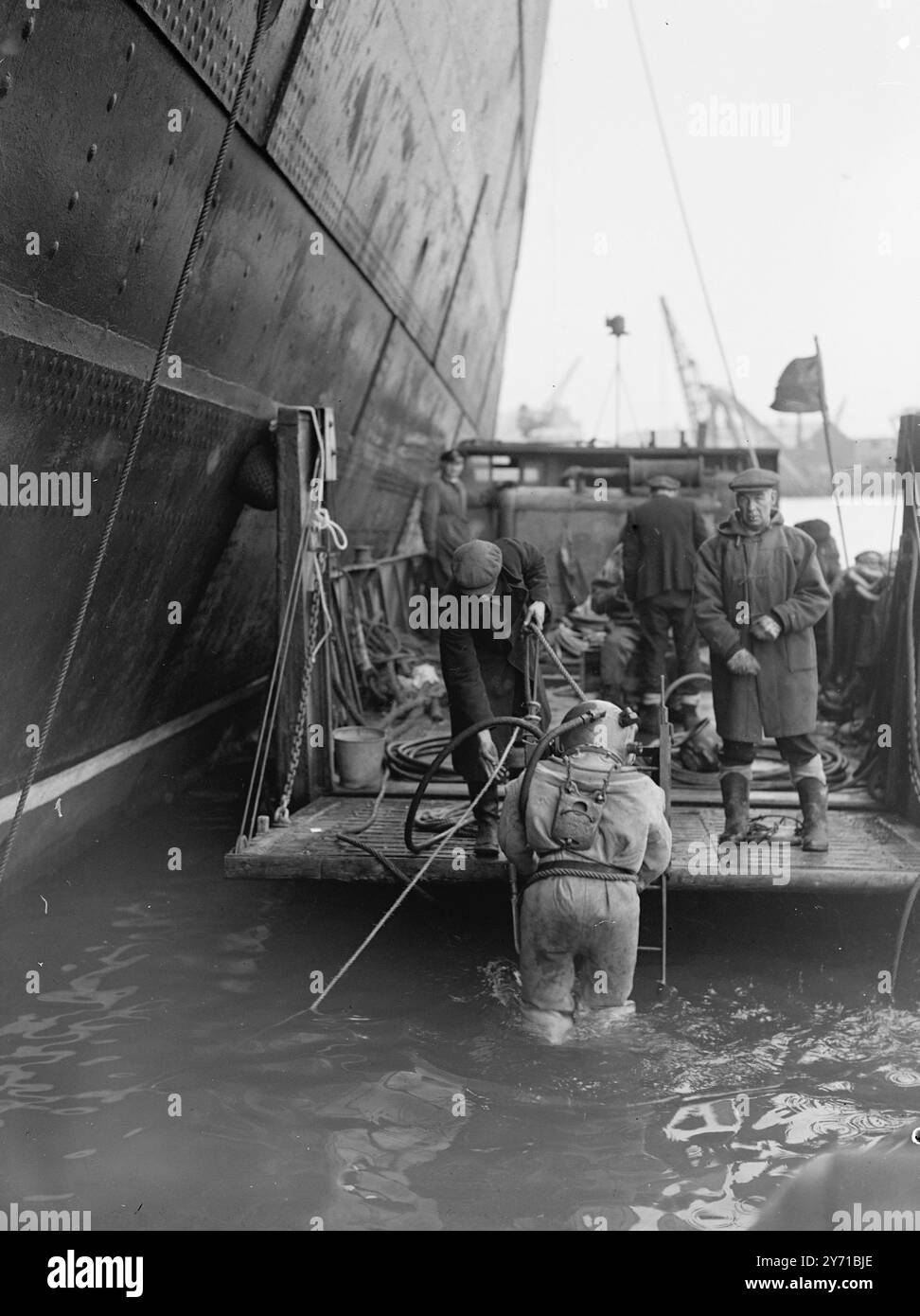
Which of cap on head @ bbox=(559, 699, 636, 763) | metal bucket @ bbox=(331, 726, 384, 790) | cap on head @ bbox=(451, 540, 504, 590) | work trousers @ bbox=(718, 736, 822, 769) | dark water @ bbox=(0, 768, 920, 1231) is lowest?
dark water @ bbox=(0, 768, 920, 1231)

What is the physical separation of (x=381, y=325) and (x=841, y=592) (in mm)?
4718

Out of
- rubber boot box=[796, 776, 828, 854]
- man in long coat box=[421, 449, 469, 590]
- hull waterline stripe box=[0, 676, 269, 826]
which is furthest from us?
man in long coat box=[421, 449, 469, 590]

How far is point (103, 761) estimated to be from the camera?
23.9ft

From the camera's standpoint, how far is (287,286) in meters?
7.85

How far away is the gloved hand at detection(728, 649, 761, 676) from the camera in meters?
5.93

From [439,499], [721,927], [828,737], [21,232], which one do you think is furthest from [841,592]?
[21,232]

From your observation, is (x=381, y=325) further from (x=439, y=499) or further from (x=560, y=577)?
(x=560, y=577)

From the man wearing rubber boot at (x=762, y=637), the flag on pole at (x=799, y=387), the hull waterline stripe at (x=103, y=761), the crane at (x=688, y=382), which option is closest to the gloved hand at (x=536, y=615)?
the man wearing rubber boot at (x=762, y=637)

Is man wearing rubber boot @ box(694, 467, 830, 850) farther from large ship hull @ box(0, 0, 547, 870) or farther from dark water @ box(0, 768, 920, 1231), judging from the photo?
large ship hull @ box(0, 0, 547, 870)

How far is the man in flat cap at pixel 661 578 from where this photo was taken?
8195mm

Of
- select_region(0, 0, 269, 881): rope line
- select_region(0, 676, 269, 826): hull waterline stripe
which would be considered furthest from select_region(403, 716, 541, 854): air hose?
select_region(0, 676, 269, 826): hull waterline stripe

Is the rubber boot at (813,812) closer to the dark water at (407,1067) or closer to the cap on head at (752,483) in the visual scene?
the dark water at (407,1067)

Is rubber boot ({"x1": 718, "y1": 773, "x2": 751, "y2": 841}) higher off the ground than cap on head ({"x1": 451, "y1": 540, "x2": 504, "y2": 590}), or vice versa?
cap on head ({"x1": 451, "y1": 540, "x2": 504, "y2": 590})

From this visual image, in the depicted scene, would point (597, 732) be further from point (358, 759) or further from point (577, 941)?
point (358, 759)
